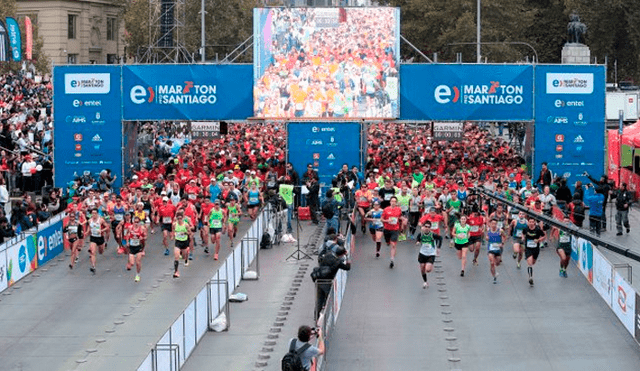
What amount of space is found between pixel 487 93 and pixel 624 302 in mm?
17435

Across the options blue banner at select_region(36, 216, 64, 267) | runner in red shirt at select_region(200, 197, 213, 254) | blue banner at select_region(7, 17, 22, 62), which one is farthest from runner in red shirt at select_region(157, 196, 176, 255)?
blue banner at select_region(7, 17, 22, 62)

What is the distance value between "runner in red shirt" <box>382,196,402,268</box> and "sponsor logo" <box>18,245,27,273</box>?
7471 millimetres

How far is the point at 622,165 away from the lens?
40.9 metres

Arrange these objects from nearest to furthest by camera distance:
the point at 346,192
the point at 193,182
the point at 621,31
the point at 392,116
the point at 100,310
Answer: the point at 100,310 → the point at 193,182 → the point at 346,192 → the point at 392,116 → the point at 621,31

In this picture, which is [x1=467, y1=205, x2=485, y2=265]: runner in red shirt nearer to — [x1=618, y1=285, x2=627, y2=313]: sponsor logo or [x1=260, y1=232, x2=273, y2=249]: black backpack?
[x1=260, y1=232, x2=273, y2=249]: black backpack

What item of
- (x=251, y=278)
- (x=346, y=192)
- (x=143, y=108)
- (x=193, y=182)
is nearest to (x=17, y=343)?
(x=251, y=278)

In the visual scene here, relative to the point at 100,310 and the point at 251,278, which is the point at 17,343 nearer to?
the point at 100,310

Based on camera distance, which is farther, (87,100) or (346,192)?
(87,100)

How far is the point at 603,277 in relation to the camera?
24016 millimetres

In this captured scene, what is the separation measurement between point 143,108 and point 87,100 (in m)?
1.63

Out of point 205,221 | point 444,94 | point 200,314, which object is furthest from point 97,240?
point 444,94

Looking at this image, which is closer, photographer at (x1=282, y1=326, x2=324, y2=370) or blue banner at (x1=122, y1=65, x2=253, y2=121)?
photographer at (x1=282, y1=326, x2=324, y2=370)

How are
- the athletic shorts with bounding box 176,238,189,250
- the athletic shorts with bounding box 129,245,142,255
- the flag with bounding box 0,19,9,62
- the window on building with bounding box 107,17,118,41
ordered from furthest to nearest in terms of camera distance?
the window on building with bounding box 107,17,118,41
the flag with bounding box 0,19,9,62
the athletic shorts with bounding box 176,238,189,250
the athletic shorts with bounding box 129,245,142,255

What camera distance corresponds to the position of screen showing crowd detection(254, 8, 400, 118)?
37.9 metres
